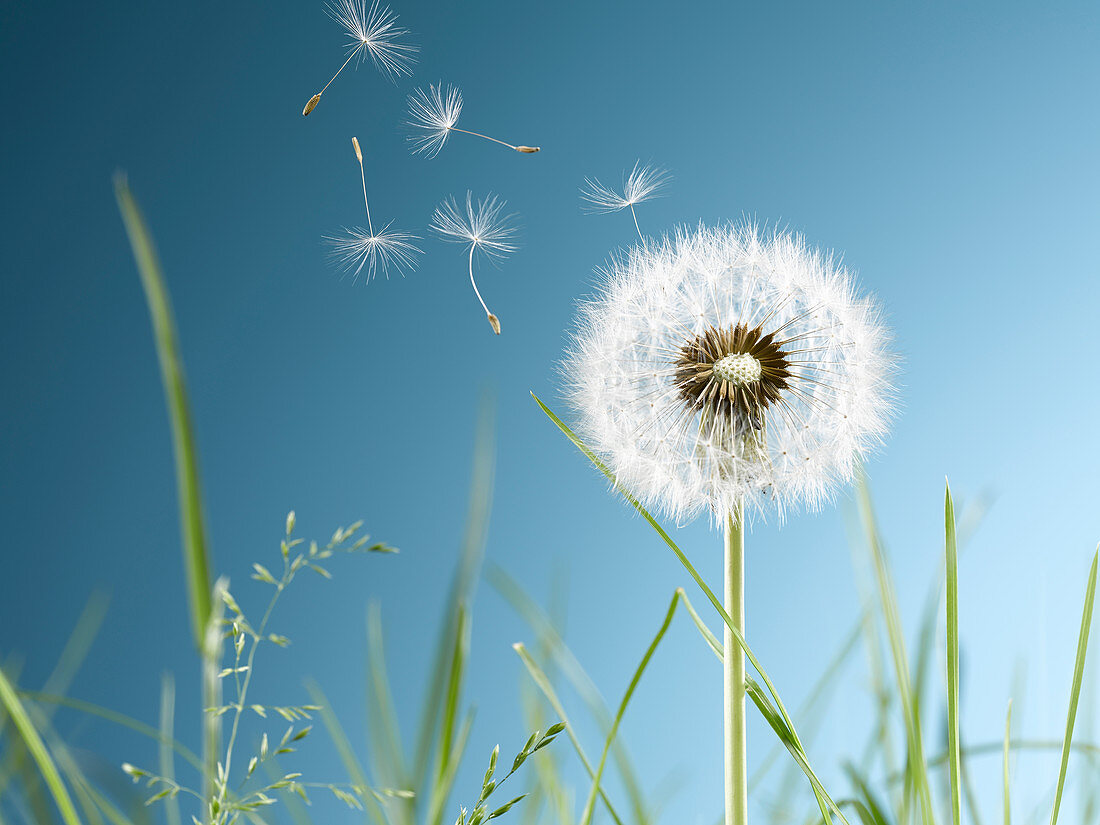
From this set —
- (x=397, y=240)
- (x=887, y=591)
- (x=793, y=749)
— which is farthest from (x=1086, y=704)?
(x=397, y=240)

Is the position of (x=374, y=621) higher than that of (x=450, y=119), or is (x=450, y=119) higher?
(x=450, y=119)

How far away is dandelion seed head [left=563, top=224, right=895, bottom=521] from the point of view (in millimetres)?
533

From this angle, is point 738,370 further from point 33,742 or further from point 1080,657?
point 33,742

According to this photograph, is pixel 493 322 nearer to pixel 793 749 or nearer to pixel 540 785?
pixel 793 749

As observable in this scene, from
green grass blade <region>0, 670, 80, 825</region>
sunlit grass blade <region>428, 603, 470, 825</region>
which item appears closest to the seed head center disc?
sunlit grass blade <region>428, 603, 470, 825</region>

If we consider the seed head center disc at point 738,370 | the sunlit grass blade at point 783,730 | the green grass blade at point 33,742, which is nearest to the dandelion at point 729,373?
the seed head center disc at point 738,370

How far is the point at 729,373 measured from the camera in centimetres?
52

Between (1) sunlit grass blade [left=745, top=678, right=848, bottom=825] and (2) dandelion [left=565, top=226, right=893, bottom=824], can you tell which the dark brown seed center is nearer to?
(2) dandelion [left=565, top=226, right=893, bottom=824]

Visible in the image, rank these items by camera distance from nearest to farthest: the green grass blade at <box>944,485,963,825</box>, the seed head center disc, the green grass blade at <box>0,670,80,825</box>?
1. the green grass blade at <box>0,670,80,825</box>
2. the green grass blade at <box>944,485,963,825</box>
3. the seed head center disc

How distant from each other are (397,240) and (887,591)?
0.44 metres

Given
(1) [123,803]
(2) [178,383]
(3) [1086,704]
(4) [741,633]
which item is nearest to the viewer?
(2) [178,383]

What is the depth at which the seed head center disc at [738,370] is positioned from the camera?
52 cm

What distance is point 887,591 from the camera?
51 cm

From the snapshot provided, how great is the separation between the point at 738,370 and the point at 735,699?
21 centimetres
